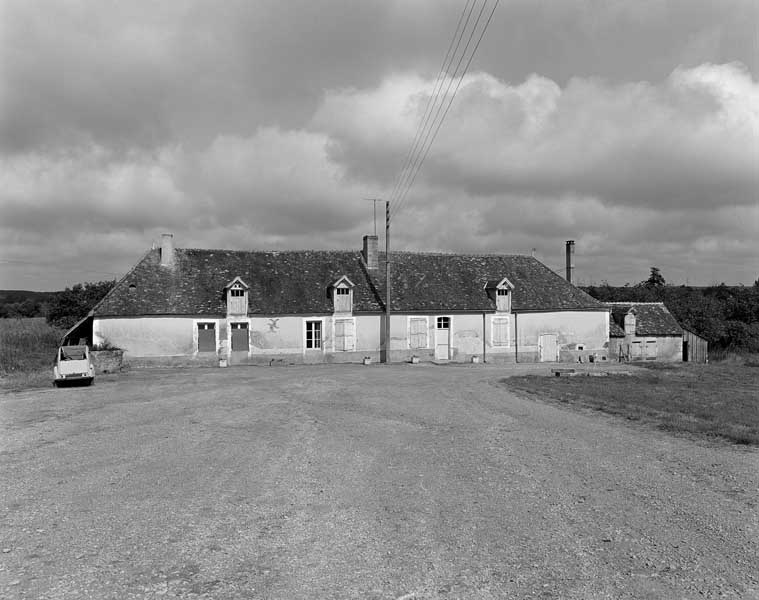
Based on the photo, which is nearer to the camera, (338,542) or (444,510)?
(338,542)

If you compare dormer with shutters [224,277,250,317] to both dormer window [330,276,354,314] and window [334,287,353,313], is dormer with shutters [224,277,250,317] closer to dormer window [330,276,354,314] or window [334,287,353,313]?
dormer window [330,276,354,314]

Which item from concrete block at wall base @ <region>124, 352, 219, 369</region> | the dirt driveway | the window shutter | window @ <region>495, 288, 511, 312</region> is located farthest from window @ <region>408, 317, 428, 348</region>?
the dirt driveway

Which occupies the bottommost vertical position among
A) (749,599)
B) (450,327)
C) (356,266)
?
(749,599)

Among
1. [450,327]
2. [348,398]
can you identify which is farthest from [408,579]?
[450,327]

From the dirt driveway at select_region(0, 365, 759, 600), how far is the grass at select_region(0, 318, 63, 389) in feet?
34.8

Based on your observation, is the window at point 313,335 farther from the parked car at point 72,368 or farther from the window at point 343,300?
the parked car at point 72,368

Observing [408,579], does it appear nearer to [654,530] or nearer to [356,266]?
[654,530]

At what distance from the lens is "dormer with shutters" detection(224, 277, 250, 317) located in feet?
99.5

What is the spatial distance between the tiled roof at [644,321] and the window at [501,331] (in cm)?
711

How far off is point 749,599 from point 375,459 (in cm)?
539

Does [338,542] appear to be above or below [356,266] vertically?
below

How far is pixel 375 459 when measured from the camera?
924 centimetres

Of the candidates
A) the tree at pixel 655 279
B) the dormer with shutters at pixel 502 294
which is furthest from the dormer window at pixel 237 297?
the tree at pixel 655 279

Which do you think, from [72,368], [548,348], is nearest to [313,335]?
[72,368]
